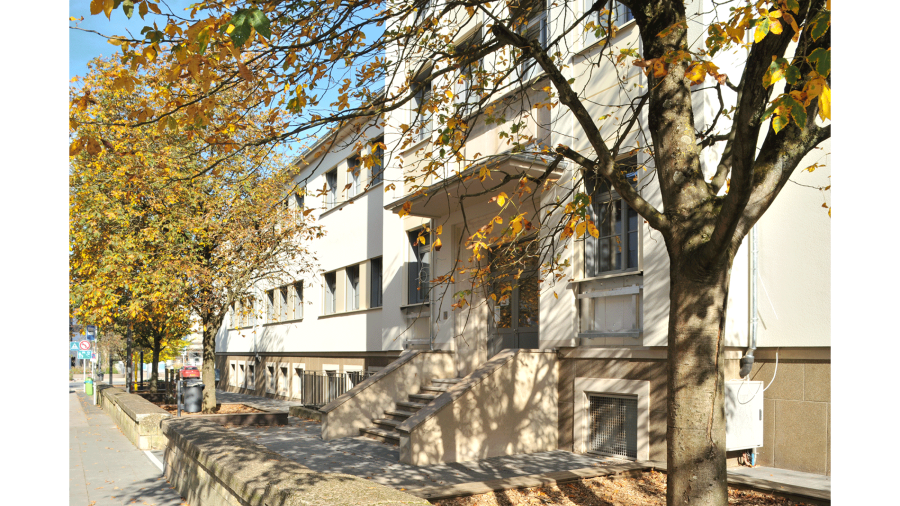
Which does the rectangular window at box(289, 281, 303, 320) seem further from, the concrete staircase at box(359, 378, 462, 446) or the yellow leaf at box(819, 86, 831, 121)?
the yellow leaf at box(819, 86, 831, 121)

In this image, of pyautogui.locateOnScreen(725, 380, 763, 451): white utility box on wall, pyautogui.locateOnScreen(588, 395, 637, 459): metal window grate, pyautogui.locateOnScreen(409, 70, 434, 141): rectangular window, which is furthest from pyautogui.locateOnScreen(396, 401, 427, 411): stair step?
pyautogui.locateOnScreen(725, 380, 763, 451): white utility box on wall

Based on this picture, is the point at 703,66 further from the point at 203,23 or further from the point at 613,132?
the point at 613,132

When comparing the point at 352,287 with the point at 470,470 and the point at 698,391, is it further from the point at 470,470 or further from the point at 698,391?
the point at 698,391

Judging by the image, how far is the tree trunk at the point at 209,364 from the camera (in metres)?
19.1

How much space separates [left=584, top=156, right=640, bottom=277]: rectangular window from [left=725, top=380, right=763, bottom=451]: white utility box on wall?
2435mm

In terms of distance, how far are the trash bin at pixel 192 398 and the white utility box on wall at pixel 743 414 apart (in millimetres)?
14218

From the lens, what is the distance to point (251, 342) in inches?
1277

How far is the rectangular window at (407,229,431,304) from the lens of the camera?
1714 cm

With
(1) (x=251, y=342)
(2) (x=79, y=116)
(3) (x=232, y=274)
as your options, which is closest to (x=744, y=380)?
(3) (x=232, y=274)

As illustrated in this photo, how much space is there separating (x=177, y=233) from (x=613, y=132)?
1109 centimetres

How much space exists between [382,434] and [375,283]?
798 centimetres

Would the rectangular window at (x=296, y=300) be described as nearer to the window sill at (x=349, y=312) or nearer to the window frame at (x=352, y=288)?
Result: the window sill at (x=349, y=312)

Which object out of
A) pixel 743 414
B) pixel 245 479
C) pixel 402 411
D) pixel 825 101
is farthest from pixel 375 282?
pixel 825 101

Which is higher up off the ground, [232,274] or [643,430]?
[232,274]
